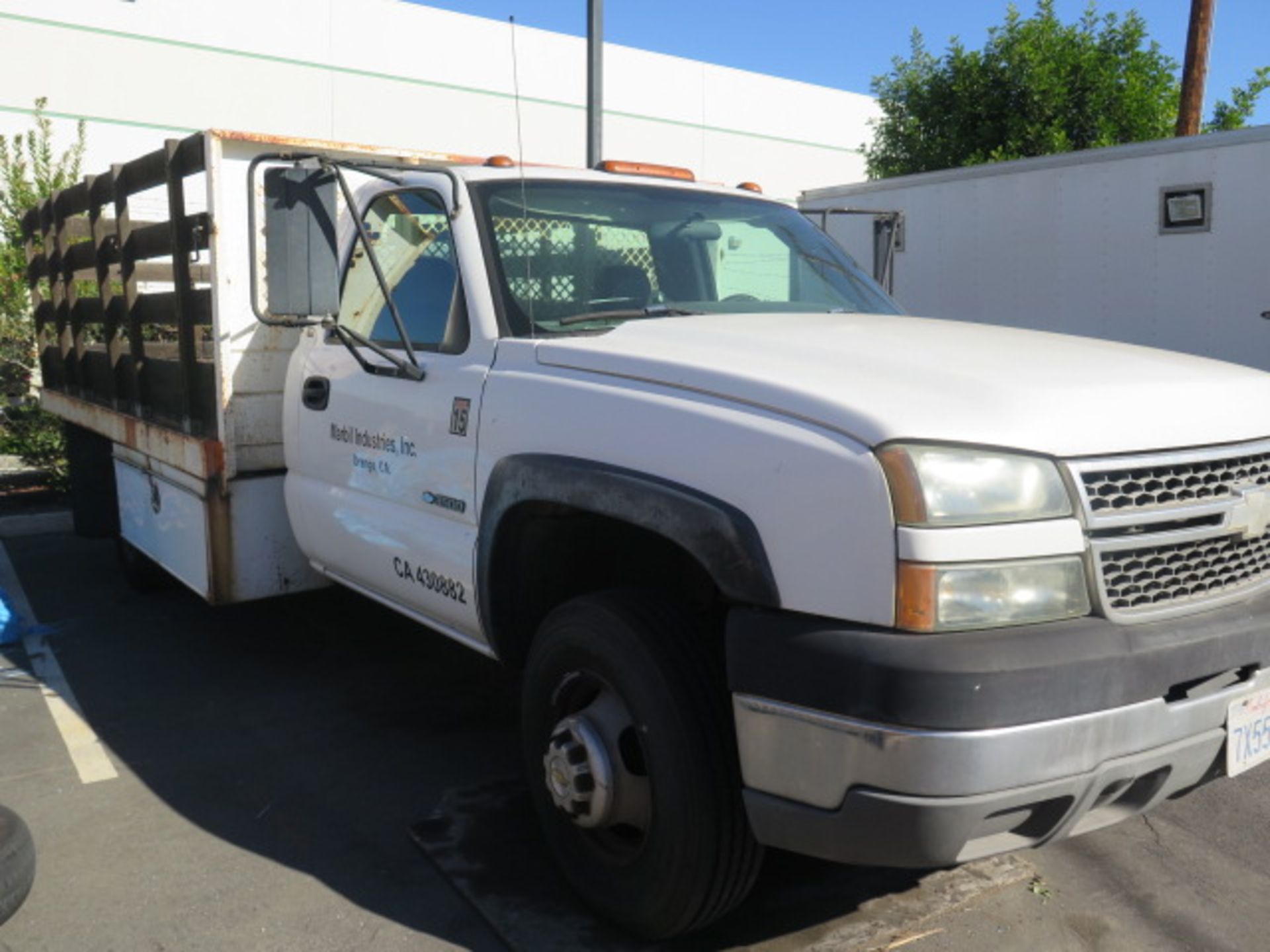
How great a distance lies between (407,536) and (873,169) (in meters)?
16.7

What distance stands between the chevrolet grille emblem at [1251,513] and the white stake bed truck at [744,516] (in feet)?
0.04

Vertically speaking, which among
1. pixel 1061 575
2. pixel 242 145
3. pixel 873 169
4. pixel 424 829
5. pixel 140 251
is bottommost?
pixel 424 829

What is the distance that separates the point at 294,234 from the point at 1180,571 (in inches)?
108

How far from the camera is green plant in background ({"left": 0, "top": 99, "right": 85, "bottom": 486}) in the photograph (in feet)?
31.3

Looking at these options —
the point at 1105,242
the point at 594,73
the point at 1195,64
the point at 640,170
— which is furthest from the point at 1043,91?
the point at 640,170

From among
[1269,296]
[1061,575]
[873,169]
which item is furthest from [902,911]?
[873,169]

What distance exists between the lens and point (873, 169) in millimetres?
19109

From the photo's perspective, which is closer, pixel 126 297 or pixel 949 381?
pixel 949 381

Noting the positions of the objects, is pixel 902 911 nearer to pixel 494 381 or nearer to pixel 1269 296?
pixel 494 381

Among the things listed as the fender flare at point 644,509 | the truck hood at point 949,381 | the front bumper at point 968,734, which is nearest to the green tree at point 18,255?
the fender flare at point 644,509

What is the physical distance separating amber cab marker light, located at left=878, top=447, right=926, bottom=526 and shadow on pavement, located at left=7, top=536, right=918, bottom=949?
4.56 ft

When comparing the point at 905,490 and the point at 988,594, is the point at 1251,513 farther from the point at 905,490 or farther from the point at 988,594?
the point at 905,490

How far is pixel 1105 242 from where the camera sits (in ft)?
32.3

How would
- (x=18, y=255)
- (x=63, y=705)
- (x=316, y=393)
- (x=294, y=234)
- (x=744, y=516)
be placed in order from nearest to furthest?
(x=744, y=516) → (x=294, y=234) → (x=316, y=393) → (x=63, y=705) → (x=18, y=255)
